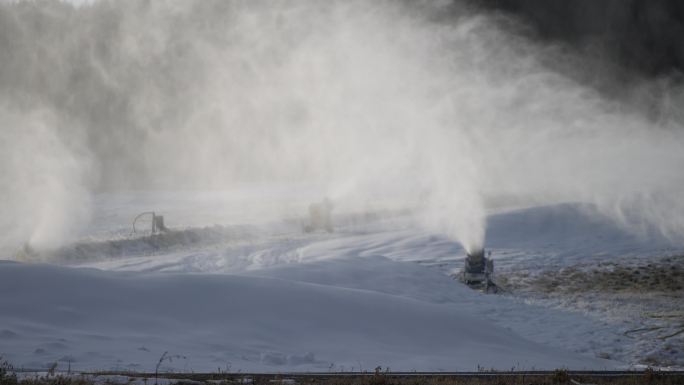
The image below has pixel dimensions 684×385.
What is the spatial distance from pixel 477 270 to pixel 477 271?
3cm

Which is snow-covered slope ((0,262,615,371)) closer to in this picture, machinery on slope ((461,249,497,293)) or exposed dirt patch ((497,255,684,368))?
exposed dirt patch ((497,255,684,368))

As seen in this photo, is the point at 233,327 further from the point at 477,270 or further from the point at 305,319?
the point at 477,270

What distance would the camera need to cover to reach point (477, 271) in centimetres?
2047

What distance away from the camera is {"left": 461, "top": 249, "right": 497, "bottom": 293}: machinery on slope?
795 inches

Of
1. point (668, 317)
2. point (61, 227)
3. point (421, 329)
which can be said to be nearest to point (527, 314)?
point (668, 317)

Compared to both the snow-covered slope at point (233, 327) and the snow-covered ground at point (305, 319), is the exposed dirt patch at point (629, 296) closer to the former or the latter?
the snow-covered ground at point (305, 319)

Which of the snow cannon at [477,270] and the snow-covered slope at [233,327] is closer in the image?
the snow-covered slope at [233,327]

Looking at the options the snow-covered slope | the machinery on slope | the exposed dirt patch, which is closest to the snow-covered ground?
the snow-covered slope

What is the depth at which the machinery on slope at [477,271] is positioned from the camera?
795 inches

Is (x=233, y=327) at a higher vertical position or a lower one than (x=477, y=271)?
lower

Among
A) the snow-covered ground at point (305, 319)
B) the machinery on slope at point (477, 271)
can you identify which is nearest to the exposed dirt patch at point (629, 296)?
the snow-covered ground at point (305, 319)

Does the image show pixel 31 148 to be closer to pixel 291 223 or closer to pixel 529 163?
pixel 291 223

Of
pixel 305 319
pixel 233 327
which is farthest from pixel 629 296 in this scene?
pixel 233 327

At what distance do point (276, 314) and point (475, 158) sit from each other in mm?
37866
